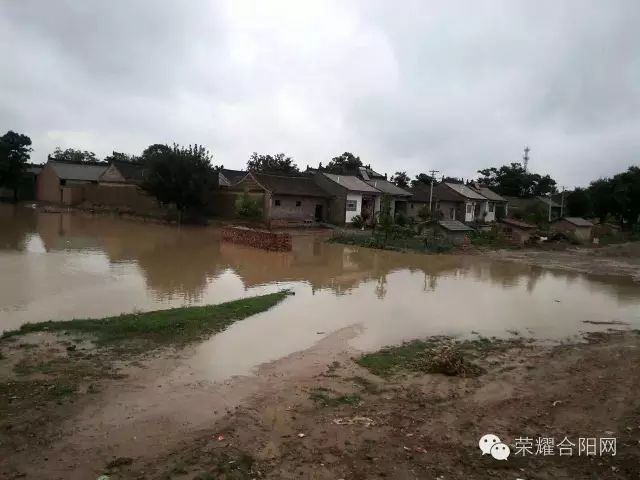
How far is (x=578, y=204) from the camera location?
56.0m

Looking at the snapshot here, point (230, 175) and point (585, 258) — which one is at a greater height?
point (230, 175)

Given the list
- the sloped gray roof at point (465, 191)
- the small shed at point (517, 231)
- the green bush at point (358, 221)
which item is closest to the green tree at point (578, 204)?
the sloped gray roof at point (465, 191)

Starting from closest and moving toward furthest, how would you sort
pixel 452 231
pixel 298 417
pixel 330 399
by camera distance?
pixel 298 417, pixel 330 399, pixel 452 231

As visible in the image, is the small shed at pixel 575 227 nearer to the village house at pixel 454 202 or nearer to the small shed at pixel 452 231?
the village house at pixel 454 202

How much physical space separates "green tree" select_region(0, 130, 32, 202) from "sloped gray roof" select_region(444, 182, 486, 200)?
43984 mm

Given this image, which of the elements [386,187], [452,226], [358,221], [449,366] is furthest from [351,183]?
[449,366]

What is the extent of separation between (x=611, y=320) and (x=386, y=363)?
365 inches

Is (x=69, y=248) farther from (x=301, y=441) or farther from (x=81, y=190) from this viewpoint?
(x=81, y=190)

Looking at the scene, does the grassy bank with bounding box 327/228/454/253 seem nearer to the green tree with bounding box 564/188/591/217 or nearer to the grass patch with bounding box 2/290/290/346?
the grass patch with bounding box 2/290/290/346

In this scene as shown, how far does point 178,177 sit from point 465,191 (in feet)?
101

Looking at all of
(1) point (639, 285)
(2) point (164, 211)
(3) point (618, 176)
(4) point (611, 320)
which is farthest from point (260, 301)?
(3) point (618, 176)

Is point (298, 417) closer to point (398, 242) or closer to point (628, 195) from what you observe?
point (398, 242)

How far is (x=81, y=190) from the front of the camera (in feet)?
157

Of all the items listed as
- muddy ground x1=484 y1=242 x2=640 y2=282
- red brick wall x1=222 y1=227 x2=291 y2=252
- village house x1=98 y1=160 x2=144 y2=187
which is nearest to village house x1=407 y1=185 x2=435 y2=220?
muddy ground x1=484 y1=242 x2=640 y2=282
